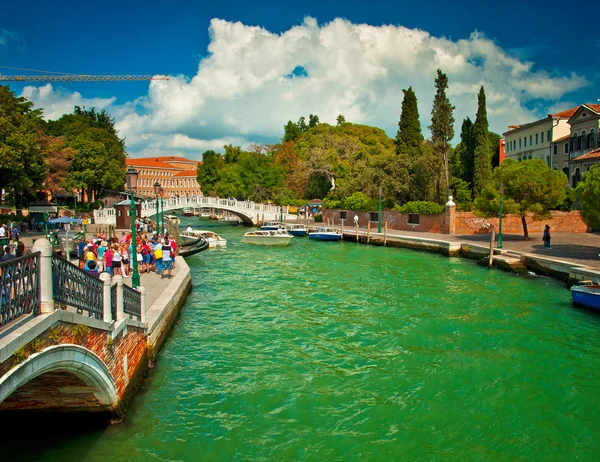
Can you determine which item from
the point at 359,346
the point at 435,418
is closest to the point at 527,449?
the point at 435,418

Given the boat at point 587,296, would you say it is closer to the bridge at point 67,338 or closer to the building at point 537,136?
the bridge at point 67,338

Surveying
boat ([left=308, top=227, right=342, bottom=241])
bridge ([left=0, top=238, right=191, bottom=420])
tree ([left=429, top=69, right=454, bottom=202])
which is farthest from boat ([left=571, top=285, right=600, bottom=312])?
tree ([left=429, top=69, right=454, bottom=202])

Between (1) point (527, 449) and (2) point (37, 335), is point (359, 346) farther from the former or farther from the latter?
(2) point (37, 335)

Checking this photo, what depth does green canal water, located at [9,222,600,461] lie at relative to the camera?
7316 mm

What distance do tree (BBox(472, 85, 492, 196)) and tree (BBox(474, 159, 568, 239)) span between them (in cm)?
1319

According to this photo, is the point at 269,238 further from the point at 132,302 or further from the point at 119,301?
the point at 119,301

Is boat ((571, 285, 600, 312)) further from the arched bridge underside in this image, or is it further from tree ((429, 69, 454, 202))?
tree ((429, 69, 454, 202))

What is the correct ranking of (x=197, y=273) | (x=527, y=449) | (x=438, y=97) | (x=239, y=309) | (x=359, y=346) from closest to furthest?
(x=527, y=449) → (x=359, y=346) → (x=239, y=309) → (x=197, y=273) → (x=438, y=97)

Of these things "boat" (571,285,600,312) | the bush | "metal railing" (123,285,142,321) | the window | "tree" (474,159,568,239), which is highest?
"tree" (474,159,568,239)

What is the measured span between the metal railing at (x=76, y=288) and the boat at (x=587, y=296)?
13.8 m

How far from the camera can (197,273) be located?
72.3 feet

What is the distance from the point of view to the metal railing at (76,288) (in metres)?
5.51

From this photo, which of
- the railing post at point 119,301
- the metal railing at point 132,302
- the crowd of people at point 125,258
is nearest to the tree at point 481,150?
the crowd of people at point 125,258

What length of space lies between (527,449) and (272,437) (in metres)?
3.85
